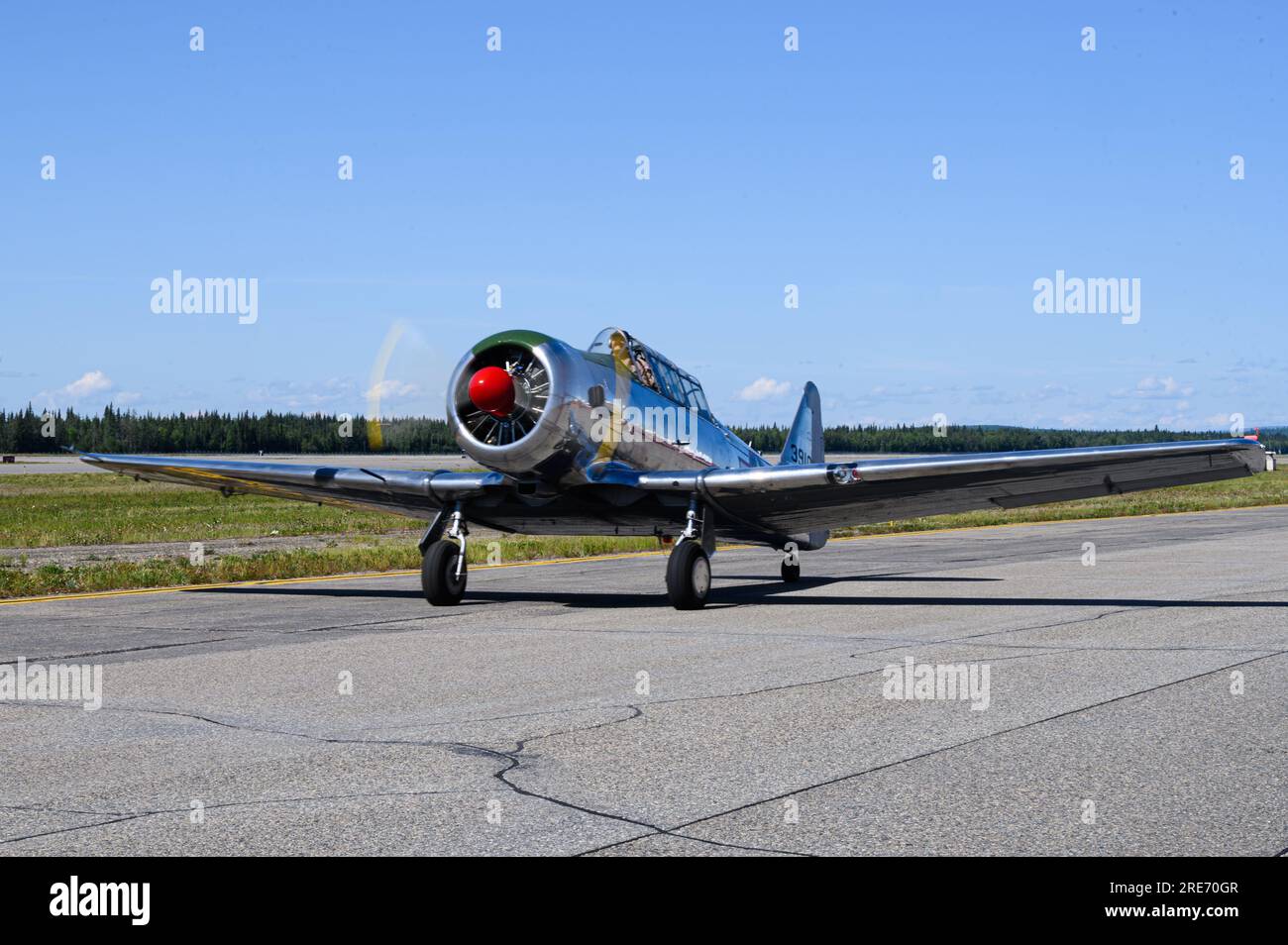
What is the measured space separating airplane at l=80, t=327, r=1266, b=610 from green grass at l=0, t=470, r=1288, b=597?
79.6 inches

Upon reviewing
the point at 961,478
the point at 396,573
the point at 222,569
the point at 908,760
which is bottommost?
the point at 908,760

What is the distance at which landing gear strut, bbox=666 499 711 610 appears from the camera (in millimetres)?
15344

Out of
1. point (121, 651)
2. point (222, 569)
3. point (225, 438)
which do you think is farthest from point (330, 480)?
point (225, 438)

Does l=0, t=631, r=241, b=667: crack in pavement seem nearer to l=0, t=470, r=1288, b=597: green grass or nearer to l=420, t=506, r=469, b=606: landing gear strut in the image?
l=420, t=506, r=469, b=606: landing gear strut

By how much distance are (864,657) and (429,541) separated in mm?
7197

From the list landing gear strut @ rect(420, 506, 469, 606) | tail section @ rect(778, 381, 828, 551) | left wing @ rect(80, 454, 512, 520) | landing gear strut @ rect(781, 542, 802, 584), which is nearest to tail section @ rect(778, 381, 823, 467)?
tail section @ rect(778, 381, 828, 551)

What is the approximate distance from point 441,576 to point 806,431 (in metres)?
9.32

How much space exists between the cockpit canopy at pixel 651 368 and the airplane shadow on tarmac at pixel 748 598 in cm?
267

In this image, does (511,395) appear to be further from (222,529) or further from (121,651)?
(222,529)

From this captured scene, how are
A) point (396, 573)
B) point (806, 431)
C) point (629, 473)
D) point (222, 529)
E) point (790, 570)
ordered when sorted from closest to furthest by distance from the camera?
point (629, 473) → point (790, 570) → point (396, 573) → point (806, 431) → point (222, 529)

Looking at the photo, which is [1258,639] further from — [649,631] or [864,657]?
[649,631]

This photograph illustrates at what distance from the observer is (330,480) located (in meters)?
17.7
